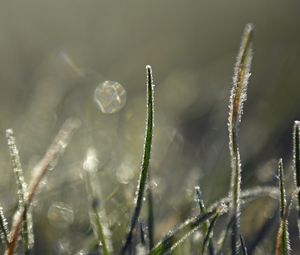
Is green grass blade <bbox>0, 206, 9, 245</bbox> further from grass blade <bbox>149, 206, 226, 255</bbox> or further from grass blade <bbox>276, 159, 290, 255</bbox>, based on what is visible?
grass blade <bbox>276, 159, 290, 255</bbox>

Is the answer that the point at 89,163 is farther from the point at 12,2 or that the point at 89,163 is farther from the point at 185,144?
the point at 12,2

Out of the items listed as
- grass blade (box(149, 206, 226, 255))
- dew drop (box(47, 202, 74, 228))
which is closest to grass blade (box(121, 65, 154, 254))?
grass blade (box(149, 206, 226, 255))

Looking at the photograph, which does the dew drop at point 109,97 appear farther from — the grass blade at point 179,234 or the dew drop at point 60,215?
the grass blade at point 179,234

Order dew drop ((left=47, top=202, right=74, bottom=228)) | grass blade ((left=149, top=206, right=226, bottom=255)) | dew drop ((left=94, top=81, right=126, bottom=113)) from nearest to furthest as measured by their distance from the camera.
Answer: grass blade ((left=149, top=206, right=226, bottom=255))
dew drop ((left=47, top=202, right=74, bottom=228))
dew drop ((left=94, top=81, right=126, bottom=113))

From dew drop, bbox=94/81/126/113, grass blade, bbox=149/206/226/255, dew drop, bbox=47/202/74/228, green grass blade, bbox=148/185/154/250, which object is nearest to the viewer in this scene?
grass blade, bbox=149/206/226/255

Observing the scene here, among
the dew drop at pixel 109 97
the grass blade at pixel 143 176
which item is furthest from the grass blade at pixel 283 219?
the dew drop at pixel 109 97

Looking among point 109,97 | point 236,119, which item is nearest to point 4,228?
point 236,119

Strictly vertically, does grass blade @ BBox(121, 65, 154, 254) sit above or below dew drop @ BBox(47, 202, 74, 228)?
below
